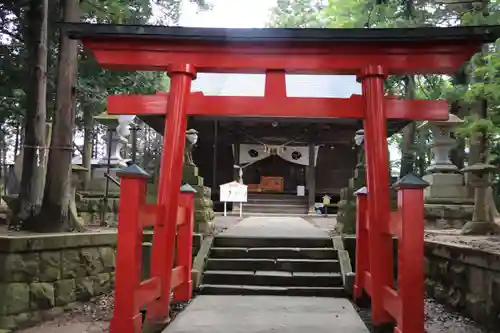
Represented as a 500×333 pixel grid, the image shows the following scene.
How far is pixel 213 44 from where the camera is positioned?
5094mm

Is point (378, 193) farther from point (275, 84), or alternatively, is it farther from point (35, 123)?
point (35, 123)

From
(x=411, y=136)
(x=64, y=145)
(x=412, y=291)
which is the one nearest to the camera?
(x=412, y=291)

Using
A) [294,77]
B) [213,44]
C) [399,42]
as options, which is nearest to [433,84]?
[294,77]

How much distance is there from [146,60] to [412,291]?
12.7ft

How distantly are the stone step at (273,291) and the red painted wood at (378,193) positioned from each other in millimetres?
1797

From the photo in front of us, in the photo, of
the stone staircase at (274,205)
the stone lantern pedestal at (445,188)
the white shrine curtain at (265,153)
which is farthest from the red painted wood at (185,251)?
the white shrine curtain at (265,153)

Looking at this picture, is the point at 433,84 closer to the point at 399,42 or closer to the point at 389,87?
the point at 389,87

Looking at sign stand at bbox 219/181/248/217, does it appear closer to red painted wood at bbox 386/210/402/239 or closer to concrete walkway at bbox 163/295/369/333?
concrete walkway at bbox 163/295/369/333

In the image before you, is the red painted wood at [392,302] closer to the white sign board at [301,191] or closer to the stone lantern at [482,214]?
the stone lantern at [482,214]

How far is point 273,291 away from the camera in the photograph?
652 centimetres

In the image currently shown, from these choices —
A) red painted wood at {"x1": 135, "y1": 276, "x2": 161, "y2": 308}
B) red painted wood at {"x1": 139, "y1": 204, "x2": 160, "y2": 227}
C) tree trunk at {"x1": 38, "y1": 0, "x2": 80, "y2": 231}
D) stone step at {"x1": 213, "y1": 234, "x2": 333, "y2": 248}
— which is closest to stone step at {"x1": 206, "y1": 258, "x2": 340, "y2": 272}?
stone step at {"x1": 213, "y1": 234, "x2": 333, "y2": 248}

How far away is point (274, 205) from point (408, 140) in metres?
6.02

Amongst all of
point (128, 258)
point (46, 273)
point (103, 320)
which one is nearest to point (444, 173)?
point (103, 320)

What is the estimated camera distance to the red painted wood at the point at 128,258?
4.07m
